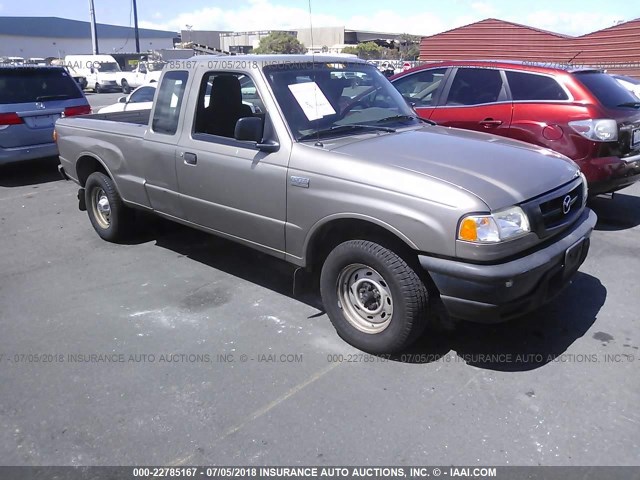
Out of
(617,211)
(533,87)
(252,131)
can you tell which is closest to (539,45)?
(617,211)

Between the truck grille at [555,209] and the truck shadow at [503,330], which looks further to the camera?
the truck shadow at [503,330]

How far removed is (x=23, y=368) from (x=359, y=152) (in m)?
2.61

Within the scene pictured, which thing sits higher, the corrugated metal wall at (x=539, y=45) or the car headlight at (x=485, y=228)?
the corrugated metal wall at (x=539, y=45)

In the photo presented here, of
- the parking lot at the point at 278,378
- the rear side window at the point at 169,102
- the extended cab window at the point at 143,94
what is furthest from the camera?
the extended cab window at the point at 143,94

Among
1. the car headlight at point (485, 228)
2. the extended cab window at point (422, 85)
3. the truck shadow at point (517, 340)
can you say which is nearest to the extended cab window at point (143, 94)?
the extended cab window at point (422, 85)

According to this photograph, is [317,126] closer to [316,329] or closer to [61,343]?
[316,329]

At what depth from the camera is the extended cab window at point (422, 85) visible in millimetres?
7129

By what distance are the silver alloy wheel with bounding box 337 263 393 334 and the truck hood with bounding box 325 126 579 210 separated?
74 centimetres

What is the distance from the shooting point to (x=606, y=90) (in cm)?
613

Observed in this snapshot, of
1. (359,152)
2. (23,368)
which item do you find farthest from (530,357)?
(23,368)

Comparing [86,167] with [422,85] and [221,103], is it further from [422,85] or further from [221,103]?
[422,85]

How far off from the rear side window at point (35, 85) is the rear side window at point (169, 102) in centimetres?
503

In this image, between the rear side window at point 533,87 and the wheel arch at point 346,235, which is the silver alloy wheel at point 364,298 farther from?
the rear side window at point 533,87

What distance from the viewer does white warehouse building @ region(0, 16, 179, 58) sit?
77.5 m
